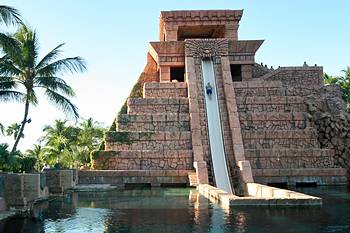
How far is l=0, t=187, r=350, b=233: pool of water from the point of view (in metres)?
7.93

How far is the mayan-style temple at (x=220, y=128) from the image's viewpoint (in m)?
17.8

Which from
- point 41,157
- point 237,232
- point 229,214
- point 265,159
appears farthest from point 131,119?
point 41,157

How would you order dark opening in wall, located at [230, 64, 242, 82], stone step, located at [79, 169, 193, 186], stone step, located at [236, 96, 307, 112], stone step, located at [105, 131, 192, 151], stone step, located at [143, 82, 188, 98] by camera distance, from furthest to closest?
dark opening in wall, located at [230, 64, 242, 82] → stone step, located at [143, 82, 188, 98] → stone step, located at [236, 96, 307, 112] → stone step, located at [105, 131, 192, 151] → stone step, located at [79, 169, 193, 186]

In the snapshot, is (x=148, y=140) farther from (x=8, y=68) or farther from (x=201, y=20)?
(x=201, y=20)

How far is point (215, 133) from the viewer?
19.4 meters

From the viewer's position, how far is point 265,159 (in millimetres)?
18656

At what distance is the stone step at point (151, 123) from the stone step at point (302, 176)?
425cm

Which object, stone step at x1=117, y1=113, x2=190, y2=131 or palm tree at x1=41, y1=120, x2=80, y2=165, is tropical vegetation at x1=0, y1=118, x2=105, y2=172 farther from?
stone step at x1=117, y1=113, x2=190, y2=131

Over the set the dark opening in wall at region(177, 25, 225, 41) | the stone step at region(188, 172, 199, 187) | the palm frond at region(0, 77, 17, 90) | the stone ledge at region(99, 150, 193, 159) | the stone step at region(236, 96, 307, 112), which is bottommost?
the stone step at region(188, 172, 199, 187)

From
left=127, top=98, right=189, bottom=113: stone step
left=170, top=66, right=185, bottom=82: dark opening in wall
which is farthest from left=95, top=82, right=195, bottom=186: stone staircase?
left=170, top=66, right=185, bottom=82: dark opening in wall

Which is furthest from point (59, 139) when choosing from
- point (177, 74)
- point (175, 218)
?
point (175, 218)

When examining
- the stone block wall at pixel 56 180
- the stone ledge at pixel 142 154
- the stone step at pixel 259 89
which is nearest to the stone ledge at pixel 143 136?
the stone ledge at pixel 142 154

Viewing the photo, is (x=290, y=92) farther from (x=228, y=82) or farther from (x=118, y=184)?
(x=118, y=184)

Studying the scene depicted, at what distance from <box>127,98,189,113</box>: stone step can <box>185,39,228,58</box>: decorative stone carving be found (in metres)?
4.07
